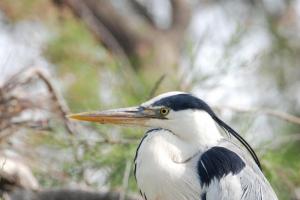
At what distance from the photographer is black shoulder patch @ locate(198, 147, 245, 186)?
3350mm

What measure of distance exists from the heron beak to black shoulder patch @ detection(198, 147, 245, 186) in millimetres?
243

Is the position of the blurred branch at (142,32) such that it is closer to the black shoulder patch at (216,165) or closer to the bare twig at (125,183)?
the bare twig at (125,183)

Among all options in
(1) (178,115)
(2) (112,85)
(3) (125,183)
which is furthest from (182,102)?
(2) (112,85)

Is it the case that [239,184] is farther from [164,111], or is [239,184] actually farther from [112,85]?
[112,85]

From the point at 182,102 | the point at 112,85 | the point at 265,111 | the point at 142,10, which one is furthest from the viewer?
the point at 142,10

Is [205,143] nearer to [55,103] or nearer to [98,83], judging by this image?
[55,103]

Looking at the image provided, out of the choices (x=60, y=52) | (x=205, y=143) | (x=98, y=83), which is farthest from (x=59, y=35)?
(x=205, y=143)

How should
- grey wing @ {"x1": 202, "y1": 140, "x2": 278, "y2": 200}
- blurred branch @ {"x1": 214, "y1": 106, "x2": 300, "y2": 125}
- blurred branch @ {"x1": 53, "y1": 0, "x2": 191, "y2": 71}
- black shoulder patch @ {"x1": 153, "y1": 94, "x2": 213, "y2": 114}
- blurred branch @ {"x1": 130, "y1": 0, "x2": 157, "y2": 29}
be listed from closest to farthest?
grey wing @ {"x1": 202, "y1": 140, "x2": 278, "y2": 200}, black shoulder patch @ {"x1": 153, "y1": 94, "x2": 213, "y2": 114}, blurred branch @ {"x1": 214, "y1": 106, "x2": 300, "y2": 125}, blurred branch @ {"x1": 53, "y1": 0, "x2": 191, "y2": 71}, blurred branch @ {"x1": 130, "y1": 0, "x2": 157, "y2": 29}

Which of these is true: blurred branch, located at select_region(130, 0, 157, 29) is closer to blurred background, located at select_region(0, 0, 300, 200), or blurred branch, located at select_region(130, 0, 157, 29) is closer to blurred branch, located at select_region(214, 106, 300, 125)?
blurred background, located at select_region(0, 0, 300, 200)

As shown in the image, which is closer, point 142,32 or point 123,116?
point 123,116

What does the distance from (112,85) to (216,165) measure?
202 cm

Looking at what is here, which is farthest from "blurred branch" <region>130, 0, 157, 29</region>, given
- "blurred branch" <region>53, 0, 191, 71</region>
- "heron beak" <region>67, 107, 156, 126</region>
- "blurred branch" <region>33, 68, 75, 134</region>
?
"heron beak" <region>67, 107, 156, 126</region>

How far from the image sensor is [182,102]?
3.45 metres

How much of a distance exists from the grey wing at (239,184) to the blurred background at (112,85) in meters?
0.58
